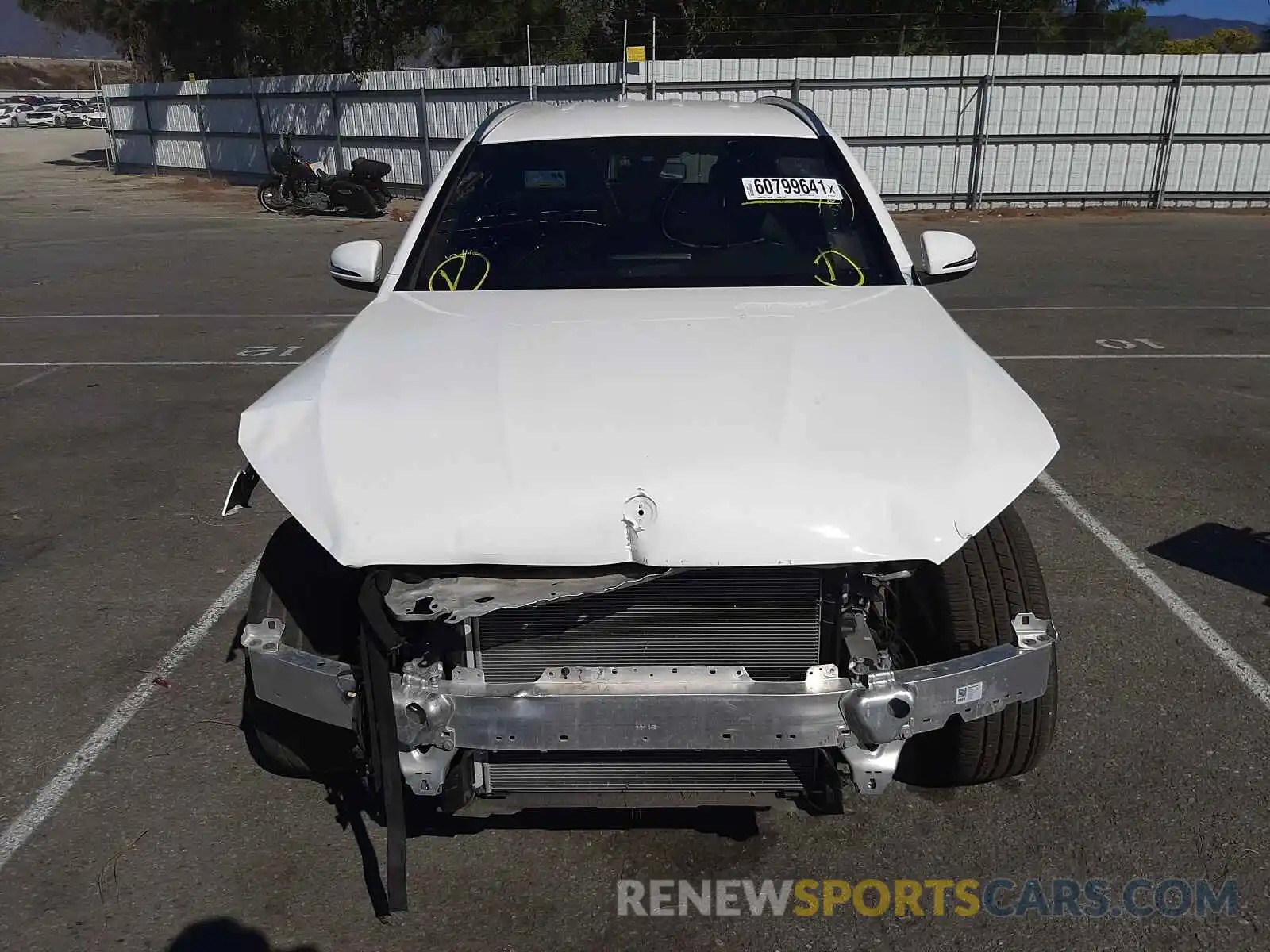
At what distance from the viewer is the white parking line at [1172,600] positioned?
3.54 meters

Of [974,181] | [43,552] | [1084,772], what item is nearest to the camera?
[1084,772]

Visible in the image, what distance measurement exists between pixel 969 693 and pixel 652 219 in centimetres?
213

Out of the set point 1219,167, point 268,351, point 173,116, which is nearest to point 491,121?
point 268,351

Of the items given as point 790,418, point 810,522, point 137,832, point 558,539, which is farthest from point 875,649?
point 137,832

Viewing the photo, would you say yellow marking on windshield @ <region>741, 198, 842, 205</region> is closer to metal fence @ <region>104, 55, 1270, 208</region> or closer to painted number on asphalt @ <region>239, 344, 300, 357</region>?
painted number on asphalt @ <region>239, 344, 300, 357</region>

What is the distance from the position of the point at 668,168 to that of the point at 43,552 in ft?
10.9

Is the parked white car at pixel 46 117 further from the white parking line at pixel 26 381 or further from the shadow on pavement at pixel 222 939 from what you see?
the shadow on pavement at pixel 222 939

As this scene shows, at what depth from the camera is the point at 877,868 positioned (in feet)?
8.97

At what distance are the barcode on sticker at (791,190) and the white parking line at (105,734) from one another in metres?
2.63

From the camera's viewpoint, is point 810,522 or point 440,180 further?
point 440,180

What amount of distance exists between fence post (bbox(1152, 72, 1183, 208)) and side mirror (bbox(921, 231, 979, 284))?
16.2 meters

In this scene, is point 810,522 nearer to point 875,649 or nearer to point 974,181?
point 875,649

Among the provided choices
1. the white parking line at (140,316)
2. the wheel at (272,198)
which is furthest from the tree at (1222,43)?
the white parking line at (140,316)

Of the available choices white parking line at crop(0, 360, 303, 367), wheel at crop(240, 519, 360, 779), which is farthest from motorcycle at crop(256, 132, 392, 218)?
wheel at crop(240, 519, 360, 779)
